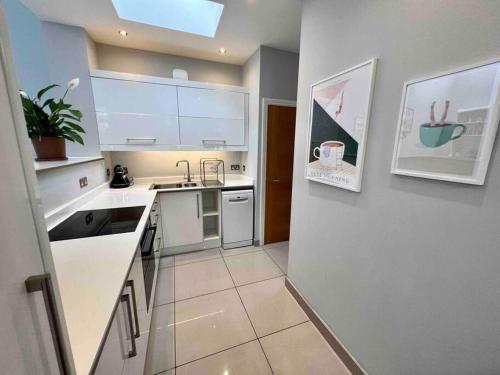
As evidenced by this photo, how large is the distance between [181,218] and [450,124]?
2.45 m

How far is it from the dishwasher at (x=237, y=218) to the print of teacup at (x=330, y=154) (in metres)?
1.39

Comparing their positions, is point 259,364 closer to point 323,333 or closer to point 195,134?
point 323,333

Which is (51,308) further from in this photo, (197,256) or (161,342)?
(197,256)

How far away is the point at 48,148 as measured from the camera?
1.51 m

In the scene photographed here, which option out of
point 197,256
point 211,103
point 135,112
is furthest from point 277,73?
point 197,256

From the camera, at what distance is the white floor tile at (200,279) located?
A: 2.02 metres

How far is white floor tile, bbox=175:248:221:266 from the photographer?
8.25 ft

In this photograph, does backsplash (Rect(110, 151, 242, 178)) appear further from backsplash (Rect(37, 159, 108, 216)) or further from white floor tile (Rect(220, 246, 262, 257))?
white floor tile (Rect(220, 246, 262, 257))

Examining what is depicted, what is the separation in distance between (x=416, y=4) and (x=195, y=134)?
2257 millimetres

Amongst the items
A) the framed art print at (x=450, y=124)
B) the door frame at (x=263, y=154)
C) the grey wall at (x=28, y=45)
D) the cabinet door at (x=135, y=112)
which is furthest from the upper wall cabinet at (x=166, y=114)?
the framed art print at (x=450, y=124)

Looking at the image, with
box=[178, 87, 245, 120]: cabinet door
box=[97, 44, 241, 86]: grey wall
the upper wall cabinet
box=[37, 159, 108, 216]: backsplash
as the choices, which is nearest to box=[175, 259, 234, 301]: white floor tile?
box=[37, 159, 108, 216]: backsplash

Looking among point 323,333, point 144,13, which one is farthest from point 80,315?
point 144,13

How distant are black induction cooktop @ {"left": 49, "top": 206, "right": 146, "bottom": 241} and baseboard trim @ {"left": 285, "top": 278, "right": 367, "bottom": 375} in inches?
58.9

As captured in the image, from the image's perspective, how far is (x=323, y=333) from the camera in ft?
5.11
